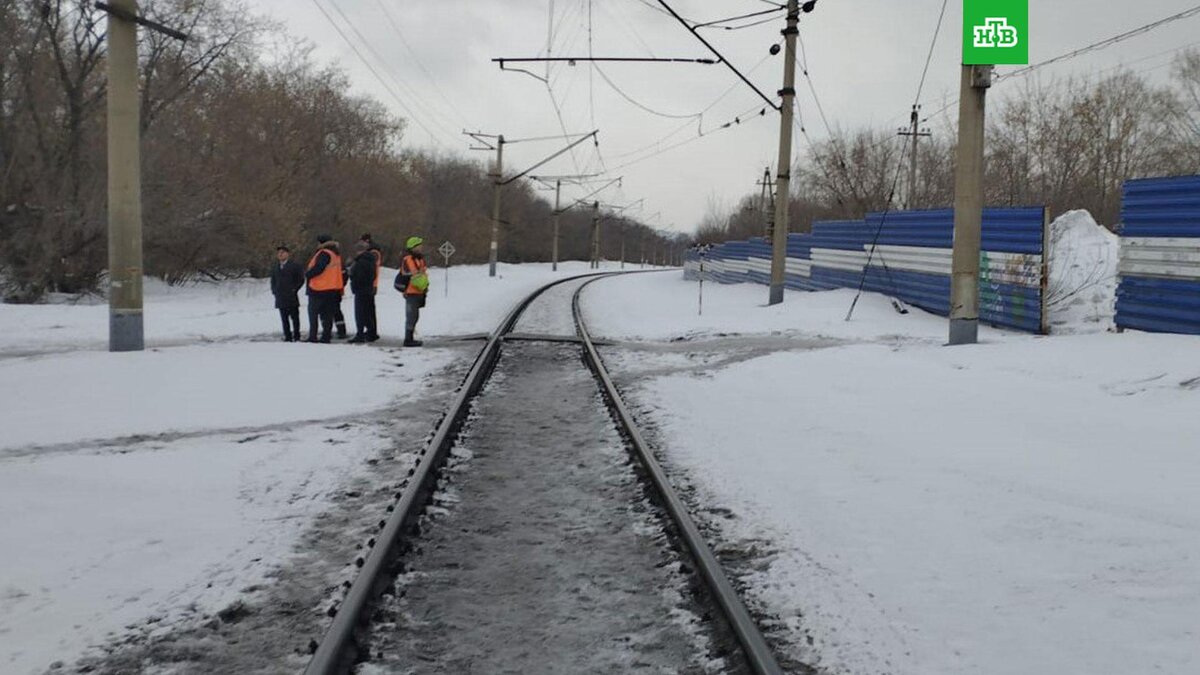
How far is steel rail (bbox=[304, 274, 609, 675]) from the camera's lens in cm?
372

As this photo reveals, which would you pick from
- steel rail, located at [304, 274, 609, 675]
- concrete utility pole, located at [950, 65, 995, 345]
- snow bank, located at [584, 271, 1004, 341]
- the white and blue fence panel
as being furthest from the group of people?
the white and blue fence panel

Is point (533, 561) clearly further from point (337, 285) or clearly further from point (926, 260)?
point (926, 260)

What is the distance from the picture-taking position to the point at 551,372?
41.6ft

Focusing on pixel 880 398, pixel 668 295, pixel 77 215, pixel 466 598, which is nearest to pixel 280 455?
pixel 466 598

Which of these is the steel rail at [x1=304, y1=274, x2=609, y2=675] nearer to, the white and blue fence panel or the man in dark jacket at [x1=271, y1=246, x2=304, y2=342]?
the man in dark jacket at [x1=271, y1=246, x2=304, y2=342]

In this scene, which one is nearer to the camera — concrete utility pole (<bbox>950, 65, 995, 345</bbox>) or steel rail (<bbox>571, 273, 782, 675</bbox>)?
steel rail (<bbox>571, 273, 782, 675</bbox>)

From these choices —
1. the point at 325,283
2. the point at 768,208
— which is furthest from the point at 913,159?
the point at 325,283

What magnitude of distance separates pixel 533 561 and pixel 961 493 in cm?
308

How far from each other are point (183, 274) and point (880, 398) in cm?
3012

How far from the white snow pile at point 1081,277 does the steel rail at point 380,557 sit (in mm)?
11812

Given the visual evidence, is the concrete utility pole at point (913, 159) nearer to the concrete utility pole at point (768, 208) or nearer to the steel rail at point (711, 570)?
the concrete utility pole at point (768, 208)

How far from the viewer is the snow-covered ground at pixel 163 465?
449 centimetres

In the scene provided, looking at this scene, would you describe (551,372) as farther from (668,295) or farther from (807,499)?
(668,295)

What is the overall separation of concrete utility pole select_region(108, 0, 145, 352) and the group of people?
9.00ft
